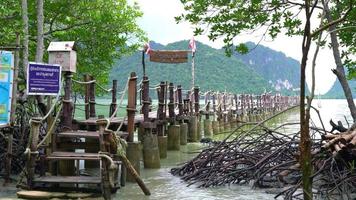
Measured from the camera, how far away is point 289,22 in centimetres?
718

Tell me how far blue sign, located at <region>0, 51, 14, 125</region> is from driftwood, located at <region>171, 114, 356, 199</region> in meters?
3.34

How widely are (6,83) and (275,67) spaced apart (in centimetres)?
13456

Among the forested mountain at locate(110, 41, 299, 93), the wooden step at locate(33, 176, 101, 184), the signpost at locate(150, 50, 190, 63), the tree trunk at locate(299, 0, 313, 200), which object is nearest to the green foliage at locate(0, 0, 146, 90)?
the signpost at locate(150, 50, 190, 63)

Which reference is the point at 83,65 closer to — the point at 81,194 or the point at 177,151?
the point at 177,151

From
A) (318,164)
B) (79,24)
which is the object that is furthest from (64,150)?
(79,24)

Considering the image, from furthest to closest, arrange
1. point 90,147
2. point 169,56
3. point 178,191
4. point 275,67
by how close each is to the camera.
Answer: point 275,67 < point 169,56 < point 90,147 < point 178,191

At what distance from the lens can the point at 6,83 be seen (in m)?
7.30

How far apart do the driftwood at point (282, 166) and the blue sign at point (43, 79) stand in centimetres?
292

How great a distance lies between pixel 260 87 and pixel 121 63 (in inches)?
1024

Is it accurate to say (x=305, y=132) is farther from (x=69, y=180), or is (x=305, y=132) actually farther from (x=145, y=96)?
(x=145, y=96)

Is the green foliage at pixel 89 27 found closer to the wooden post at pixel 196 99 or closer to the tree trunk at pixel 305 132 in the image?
the wooden post at pixel 196 99

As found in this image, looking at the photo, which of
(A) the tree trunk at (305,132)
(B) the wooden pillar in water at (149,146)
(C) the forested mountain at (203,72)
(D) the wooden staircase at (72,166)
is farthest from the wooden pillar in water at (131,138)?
(C) the forested mountain at (203,72)

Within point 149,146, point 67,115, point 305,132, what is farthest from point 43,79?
point 305,132

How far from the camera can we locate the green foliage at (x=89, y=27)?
43.3ft
